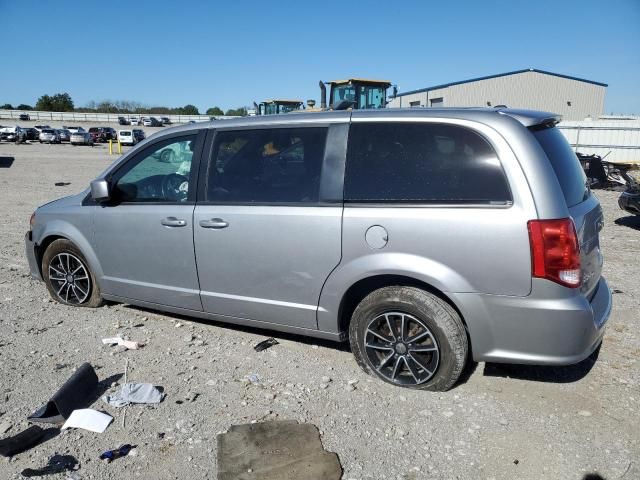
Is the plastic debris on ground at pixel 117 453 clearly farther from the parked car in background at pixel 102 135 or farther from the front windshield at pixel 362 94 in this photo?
the parked car in background at pixel 102 135

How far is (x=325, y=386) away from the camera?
11.8 ft

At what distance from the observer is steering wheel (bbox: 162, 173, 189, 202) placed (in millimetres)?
4234

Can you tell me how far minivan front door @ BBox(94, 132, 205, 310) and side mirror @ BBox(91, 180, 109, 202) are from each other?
0.11 metres

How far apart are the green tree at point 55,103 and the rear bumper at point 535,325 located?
116155 millimetres

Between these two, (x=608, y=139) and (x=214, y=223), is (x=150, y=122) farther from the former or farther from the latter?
(x=214, y=223)

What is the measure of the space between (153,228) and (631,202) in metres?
8.81

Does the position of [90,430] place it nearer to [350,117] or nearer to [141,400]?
[141,400]

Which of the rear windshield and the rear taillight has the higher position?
the rear windshield

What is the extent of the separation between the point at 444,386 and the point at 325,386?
0.83m

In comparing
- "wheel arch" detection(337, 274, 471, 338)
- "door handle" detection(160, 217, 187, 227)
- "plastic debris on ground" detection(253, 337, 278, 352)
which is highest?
"door handle" detection(160, 217, 187, 227)

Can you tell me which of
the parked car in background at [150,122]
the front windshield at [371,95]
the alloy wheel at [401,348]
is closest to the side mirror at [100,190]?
the alloy wheel at [401,348]

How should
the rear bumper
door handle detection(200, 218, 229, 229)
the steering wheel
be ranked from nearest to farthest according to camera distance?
1. the rear bumper
2. door handle detection(200, 218, 229, 229)
3. the steering wheel

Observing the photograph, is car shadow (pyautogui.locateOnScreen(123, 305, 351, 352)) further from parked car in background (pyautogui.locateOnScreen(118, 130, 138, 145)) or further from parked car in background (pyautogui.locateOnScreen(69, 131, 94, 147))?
parked car in background (pyautogui.locateOnScreen(69, 131, 94, 147))

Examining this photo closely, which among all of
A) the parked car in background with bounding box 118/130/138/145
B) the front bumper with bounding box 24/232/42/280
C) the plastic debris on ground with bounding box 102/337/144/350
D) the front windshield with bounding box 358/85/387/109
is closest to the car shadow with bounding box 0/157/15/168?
the front windshield with bounding box 358/85/387/109
